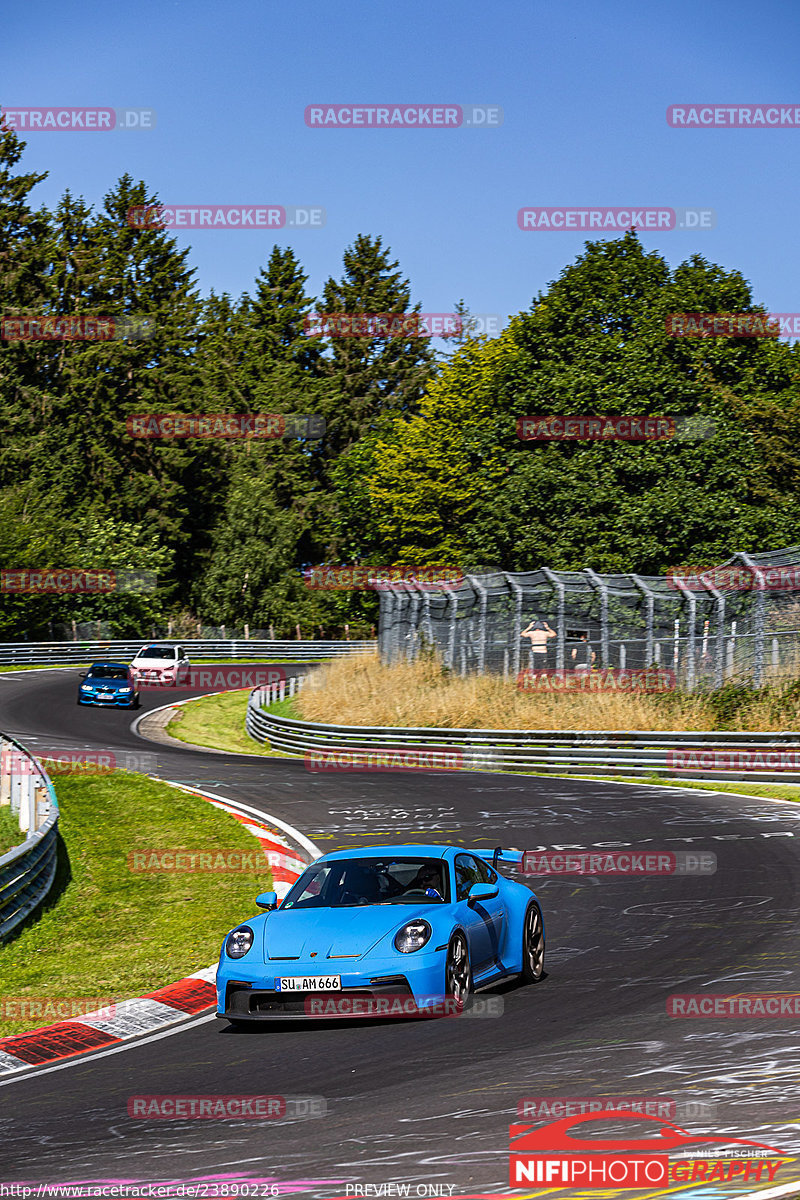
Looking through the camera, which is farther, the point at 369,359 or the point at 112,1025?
the point at 369,359

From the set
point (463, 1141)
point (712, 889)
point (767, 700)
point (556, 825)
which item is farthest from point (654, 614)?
point (463, 1141)

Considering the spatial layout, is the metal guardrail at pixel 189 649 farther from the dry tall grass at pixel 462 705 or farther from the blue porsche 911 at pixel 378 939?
the blue porsche 911 at pixel 378 939

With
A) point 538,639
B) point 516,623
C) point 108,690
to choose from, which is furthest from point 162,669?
point 538,639

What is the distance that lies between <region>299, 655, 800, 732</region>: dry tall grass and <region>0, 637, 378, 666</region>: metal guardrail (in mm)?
20558

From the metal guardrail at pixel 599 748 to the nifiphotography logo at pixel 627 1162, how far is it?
19741mm

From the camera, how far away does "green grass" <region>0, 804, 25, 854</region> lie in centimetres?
1706

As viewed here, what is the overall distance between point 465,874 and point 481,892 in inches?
10.9

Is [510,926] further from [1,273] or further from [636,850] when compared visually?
[1,273]

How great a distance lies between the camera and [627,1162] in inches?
240

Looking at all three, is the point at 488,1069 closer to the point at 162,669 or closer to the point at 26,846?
the point at 26,846

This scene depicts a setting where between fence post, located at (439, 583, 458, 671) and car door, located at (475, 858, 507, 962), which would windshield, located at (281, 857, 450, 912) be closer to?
car door, located at (475, 858, 507, 962)

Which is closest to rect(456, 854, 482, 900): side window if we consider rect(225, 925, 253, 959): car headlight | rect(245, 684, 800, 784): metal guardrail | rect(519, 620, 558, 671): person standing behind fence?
rect(225, 925, 253, 959): car headlight

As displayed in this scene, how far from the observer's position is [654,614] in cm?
3128

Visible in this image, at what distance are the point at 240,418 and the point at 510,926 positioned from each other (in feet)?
281
